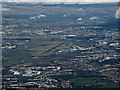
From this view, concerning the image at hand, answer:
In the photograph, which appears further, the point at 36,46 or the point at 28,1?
the point at 28,1

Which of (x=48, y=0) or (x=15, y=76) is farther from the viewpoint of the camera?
(x=48, y=0)

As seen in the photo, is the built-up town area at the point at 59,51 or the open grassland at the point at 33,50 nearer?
the built-up town area at the point at 59,51

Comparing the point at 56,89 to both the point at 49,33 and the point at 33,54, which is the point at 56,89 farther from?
the point at 49,33

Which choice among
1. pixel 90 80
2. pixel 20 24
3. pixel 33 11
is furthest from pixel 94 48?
pixel 33 11

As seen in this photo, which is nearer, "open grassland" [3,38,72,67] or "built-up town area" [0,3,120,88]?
"built-up town area" [0,3,120,88]

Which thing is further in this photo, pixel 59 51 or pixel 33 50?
pixel 33 50

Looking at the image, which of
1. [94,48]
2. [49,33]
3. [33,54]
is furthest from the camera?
[49,33]

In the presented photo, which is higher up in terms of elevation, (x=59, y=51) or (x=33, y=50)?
(x=59, y=51)

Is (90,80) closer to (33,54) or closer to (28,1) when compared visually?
(33,54)

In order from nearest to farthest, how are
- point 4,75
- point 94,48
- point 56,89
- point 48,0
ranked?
point 56,89
point 4,75
point 94,48
point 48,0

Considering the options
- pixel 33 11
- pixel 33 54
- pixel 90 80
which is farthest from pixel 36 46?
pixel 33 11
